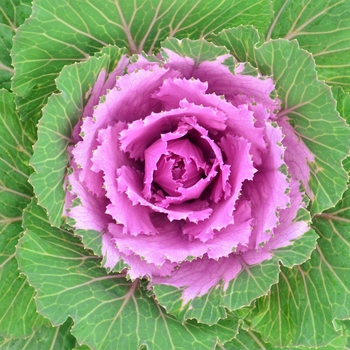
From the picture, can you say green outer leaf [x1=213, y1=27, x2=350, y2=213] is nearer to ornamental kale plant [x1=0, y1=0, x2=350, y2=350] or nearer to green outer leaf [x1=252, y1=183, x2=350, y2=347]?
ornamental kale plant [x1=0, y1=0, x2=350, y2=350]

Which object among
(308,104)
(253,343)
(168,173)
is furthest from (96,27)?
(253,343)

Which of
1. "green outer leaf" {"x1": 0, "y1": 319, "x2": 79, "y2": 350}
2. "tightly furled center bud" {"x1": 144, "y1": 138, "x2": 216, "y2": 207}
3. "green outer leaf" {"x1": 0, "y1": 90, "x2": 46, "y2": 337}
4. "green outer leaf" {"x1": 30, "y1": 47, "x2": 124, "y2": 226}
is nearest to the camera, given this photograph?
"green outer leaf" {"x1": 30, "y1": 47, "x2": 124, "y2": 226}

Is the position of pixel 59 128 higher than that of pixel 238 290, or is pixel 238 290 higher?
pixel 59 128

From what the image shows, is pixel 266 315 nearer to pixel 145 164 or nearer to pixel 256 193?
pixel 256 193

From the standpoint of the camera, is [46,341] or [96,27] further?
[46,341]

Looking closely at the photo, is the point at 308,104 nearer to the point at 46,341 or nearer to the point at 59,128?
the point at 59,128

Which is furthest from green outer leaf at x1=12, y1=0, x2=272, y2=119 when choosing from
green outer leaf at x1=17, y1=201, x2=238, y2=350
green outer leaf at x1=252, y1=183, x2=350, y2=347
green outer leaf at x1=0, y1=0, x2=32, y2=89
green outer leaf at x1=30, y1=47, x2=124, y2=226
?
green outer leaf at x1=252, y1=183, x2=350, y2=347
